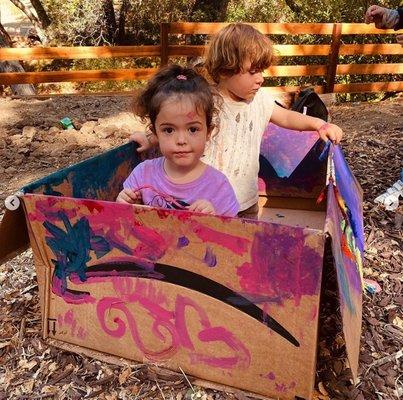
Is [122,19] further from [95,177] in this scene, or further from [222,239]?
[222,239]

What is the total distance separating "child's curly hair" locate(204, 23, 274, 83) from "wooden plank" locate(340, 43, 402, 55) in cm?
633

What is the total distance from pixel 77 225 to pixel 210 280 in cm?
55

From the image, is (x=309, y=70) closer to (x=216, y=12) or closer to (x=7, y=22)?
(x=216, y=12)

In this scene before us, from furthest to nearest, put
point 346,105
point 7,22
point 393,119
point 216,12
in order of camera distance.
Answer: point 7,22 → point 216,12 → point 346,105 → point 393,119

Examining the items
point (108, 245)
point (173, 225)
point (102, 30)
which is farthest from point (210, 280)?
point (102, 30)

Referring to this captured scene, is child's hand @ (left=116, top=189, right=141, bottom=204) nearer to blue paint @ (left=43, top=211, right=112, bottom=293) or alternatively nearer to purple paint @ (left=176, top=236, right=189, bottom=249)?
blue paint @ (left=43, top=211, right=112, bottom=293)

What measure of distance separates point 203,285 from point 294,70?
7.13 m

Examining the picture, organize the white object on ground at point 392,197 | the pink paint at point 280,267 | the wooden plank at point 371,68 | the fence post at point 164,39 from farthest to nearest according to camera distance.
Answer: the wooden plank at point 371,68, the fence post at point 164,39, the white object on ground at point 392,197, the pink paint at point 280,267

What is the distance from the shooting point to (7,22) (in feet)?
64.0

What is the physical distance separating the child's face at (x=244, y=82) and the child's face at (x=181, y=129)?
61 centimetres

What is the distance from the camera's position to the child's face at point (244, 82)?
2527 mm

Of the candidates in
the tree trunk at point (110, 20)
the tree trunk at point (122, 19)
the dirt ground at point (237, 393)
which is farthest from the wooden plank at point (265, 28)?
the tree trunk at point (122, 19)

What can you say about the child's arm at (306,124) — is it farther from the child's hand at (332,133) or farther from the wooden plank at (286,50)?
the wooden plank at (286,50)

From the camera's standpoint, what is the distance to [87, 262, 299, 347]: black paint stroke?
5.81ft
